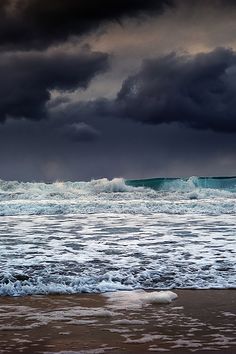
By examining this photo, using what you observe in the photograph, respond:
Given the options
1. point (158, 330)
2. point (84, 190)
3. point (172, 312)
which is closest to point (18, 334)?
point (158, 330)

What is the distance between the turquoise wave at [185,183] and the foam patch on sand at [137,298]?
33.8m

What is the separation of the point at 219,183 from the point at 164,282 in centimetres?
3868

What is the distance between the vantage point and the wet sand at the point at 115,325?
3902 millimetres

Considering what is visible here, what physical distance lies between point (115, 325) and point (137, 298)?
118 cm

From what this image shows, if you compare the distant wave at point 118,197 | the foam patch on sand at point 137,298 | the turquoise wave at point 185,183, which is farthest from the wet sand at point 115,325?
the turquoise wave at point 185,183

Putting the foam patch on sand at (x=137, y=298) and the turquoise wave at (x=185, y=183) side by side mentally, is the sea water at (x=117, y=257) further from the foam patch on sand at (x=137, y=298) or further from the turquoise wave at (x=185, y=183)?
the turquoise wave at (x=185, y=183)

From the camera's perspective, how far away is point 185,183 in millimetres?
39812

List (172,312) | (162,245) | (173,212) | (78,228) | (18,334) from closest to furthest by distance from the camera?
(18,334) < (172,312) < (162,245) < (78,228) < (173,212)

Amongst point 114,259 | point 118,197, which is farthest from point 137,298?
point 118,197

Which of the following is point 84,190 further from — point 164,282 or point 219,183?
point 164,282

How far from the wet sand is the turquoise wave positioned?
34240 mm

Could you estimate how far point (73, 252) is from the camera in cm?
894

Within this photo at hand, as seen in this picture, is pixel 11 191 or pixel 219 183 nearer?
pixel 11 191

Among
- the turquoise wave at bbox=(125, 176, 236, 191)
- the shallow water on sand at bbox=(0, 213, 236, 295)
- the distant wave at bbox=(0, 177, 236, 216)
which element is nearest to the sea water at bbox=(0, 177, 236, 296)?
the shallow water on sand at bbox=(0, 213, 236, 295)
